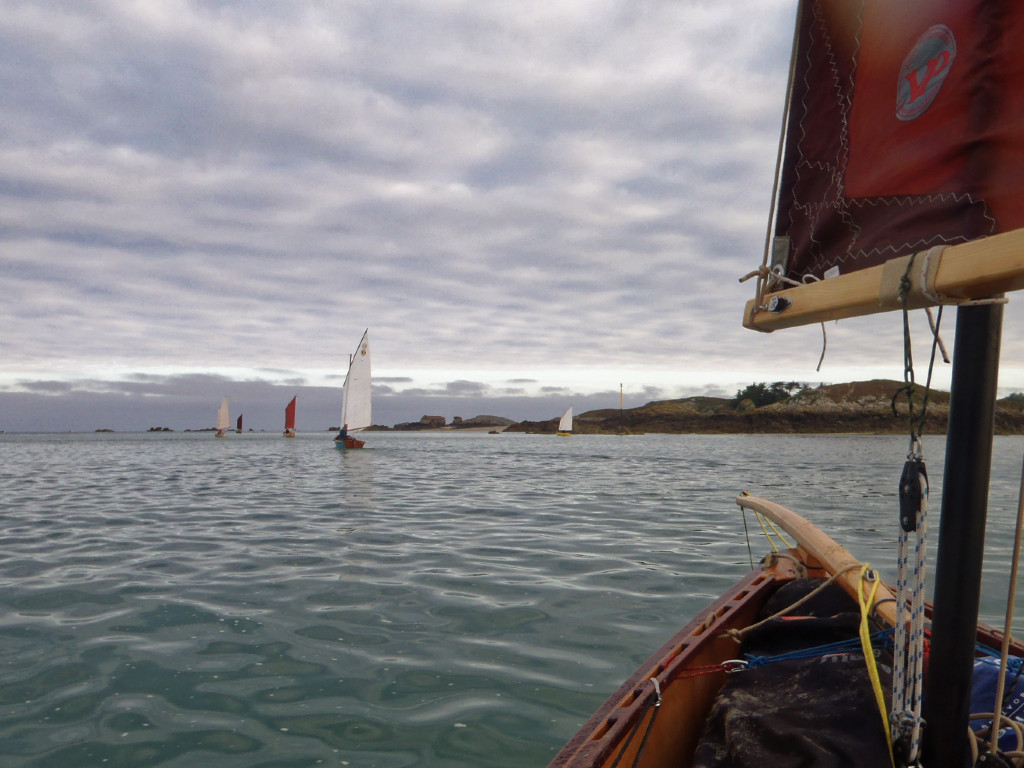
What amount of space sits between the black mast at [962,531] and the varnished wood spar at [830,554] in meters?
1.27

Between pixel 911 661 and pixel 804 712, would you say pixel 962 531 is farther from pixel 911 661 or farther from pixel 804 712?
pixel 804 712

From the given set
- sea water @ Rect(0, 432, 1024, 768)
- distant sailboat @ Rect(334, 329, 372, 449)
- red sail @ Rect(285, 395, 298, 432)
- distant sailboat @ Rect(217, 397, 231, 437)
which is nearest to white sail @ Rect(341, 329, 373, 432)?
distant sailboat @ Rect(334, 329, 372, 449)

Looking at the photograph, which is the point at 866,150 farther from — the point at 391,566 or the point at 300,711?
the point at 391,566

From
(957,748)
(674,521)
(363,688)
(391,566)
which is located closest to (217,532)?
(391,566)

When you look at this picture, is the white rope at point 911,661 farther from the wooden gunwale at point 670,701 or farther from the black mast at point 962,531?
the wooden gunwale at point 670,701

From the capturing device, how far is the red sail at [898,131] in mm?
2270

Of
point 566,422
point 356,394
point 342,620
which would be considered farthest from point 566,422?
point 342,620

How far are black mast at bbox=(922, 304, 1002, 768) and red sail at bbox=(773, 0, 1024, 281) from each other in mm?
466

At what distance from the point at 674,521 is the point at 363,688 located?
32.9 feet

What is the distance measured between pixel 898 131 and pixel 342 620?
6.65 m

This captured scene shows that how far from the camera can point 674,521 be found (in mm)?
14000

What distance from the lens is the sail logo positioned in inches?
95.5

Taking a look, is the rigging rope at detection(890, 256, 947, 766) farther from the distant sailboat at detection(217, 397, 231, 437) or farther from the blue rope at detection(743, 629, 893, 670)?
the distant sailboat at detection(217, 397, 231, 437)

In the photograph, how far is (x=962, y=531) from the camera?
255cm
